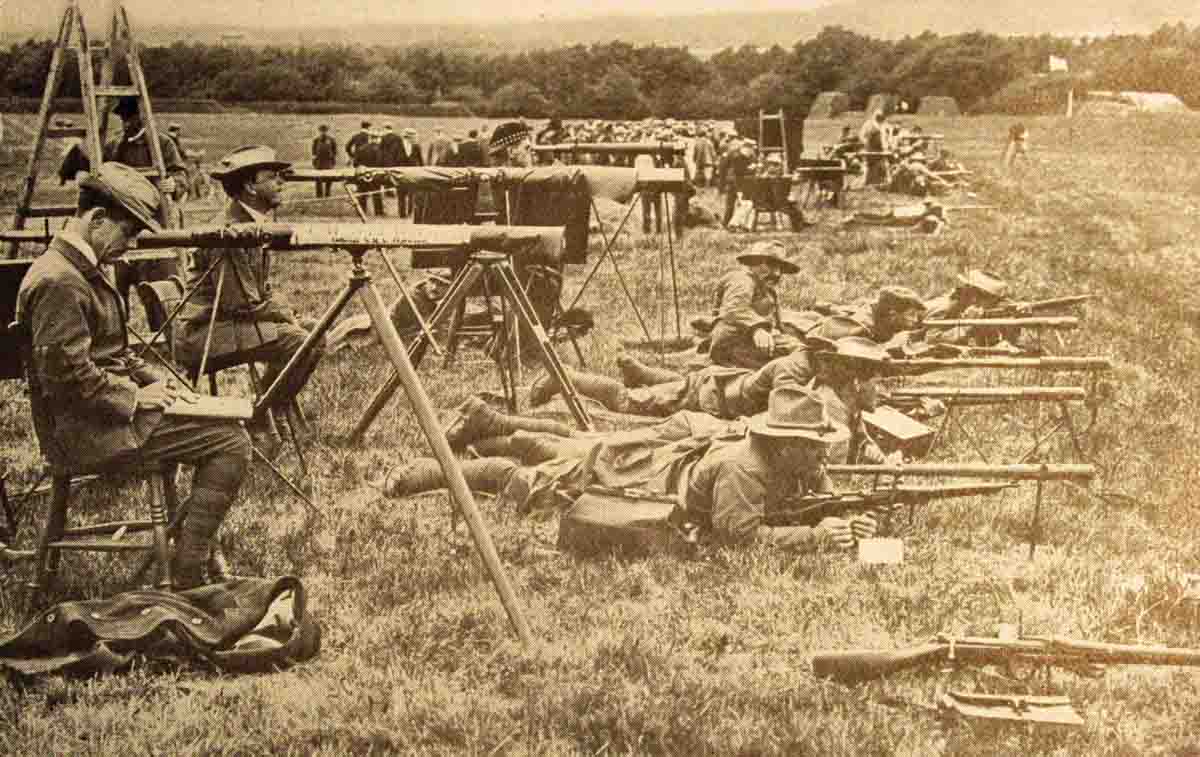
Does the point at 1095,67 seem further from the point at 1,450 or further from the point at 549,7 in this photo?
the point at 1,450

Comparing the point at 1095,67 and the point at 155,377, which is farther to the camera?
the point at 1095,67

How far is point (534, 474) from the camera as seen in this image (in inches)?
299

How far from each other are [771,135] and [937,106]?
10.3 m

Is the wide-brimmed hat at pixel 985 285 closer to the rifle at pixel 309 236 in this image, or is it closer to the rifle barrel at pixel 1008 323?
the rifle barrel at pixel 1008 323

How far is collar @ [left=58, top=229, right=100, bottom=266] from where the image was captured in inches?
207

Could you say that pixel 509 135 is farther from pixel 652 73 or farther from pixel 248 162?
pixel 652 73

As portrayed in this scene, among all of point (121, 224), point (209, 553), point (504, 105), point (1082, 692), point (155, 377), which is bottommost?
point (1082, 692)

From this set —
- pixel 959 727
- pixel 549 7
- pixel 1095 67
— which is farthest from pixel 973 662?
pixel 1095 67

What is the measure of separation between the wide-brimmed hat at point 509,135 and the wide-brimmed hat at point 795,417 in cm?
809

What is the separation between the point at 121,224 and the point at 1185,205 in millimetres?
19035

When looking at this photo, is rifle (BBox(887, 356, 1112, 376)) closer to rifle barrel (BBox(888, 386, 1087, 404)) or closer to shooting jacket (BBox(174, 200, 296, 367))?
rifle barrel (BBox(888, 386, 1087, 404))

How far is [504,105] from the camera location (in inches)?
804

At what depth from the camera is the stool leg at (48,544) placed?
574 cm

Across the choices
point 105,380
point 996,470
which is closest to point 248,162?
point 105,380
